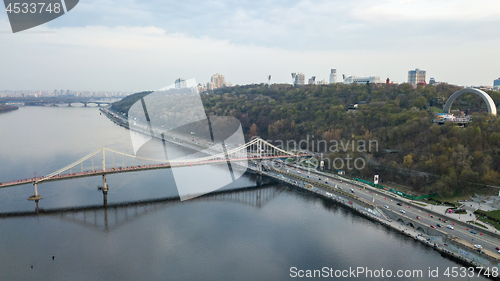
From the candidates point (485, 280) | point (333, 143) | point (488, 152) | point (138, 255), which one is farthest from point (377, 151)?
point (138, 255)

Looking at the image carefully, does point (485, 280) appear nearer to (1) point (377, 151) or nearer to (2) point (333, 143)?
(1) point (377, 151)

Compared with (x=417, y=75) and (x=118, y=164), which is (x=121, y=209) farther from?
(x=417, y=75)
